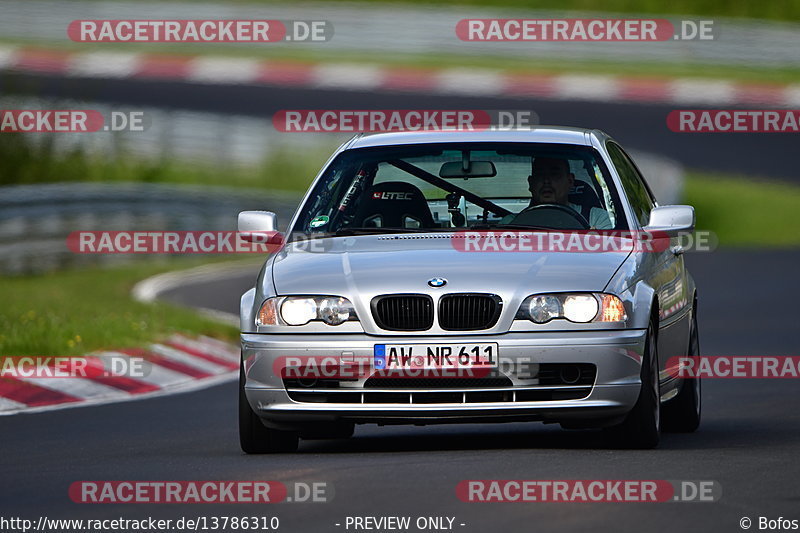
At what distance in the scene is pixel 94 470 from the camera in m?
8.52

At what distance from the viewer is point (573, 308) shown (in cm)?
849

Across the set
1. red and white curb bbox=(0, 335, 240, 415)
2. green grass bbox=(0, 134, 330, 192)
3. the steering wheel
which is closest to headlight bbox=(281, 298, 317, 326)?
the steering wheel

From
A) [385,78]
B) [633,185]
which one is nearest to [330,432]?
[633,185]

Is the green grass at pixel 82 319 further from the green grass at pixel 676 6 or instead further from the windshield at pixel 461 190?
the green grass at pixel 676 6

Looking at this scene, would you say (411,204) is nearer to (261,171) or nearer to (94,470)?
(94,470)

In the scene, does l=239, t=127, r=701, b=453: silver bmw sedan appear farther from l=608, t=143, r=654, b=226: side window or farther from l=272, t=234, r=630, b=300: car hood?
l=608, t=143, r=654, b=226: side window

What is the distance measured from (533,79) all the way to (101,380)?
87.6 feet

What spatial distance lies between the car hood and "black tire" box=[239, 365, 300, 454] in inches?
23.7

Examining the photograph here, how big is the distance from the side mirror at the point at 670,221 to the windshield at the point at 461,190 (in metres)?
0.17

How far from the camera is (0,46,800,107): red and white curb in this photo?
37.0 m

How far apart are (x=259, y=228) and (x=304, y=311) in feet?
3.70

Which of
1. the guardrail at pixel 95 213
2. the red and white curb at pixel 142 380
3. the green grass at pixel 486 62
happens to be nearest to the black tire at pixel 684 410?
the red and white curb at pixel 142 380

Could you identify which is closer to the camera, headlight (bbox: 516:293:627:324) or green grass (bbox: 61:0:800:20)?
headlight (bbox: 516:293:627:324)

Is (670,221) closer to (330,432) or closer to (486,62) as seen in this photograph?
(330,432)
